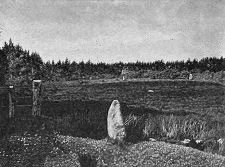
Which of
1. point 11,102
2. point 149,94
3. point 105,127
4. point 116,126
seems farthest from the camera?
point 149,94

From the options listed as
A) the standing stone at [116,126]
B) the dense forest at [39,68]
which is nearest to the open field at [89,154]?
the standing stone at [116,126]

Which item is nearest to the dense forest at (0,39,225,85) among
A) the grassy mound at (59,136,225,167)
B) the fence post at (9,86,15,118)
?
the fence post at (9,86,15,118)

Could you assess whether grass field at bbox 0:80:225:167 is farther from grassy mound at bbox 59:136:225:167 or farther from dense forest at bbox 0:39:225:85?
dense forest at bbox 0:39:225:85

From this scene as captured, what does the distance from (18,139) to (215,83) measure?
1066cm

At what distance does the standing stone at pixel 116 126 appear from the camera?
912 centimetres

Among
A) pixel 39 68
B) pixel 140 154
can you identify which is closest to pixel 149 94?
pixel 39 68

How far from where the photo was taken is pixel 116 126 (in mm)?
9188

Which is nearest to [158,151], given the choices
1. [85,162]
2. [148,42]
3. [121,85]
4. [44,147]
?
[85,162]

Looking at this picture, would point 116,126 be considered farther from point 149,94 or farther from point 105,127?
point 149,94

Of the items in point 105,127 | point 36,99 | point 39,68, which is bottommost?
point 105,127

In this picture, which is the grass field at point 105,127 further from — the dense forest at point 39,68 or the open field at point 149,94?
the dense forest at point 39,68

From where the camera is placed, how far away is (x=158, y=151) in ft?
28.0

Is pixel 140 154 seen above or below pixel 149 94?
below

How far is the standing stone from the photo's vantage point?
912cm
